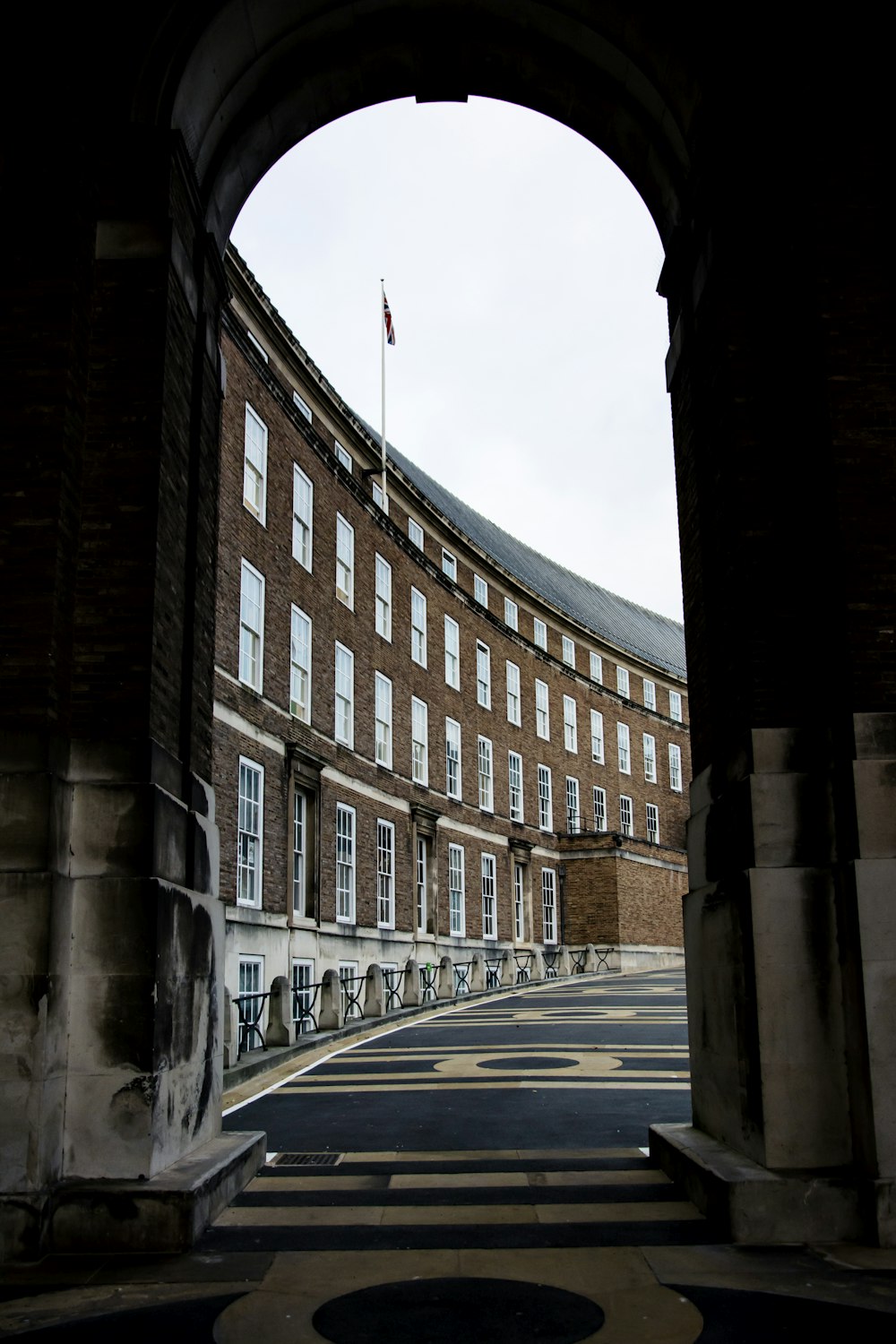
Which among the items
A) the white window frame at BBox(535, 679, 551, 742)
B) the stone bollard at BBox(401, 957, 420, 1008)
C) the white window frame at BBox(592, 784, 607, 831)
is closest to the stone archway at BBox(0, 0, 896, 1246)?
the stone bollard at BBox(401, 957, 420, 1008)

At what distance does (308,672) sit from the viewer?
81.5 feet

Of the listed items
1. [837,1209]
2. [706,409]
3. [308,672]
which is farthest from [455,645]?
[837,1209]

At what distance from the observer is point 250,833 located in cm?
2094

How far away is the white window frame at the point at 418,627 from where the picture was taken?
108 feet

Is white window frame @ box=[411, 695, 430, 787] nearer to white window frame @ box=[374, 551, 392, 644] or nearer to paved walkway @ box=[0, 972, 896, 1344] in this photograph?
white window frame @ box=[374, 551, 392, 644]

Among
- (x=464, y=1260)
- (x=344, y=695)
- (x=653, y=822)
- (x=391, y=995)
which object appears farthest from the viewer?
(x=653, y=822)

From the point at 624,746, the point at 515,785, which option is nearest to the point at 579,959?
the point at 515,785

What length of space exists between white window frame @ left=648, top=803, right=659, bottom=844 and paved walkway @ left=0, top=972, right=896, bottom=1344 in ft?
146

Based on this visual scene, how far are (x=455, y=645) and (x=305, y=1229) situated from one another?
31043mm

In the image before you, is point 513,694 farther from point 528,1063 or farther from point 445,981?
point 528,1063

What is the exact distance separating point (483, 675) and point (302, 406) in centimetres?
1513

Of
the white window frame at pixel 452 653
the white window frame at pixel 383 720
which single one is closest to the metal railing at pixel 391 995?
the white window frame at pixel 383 720

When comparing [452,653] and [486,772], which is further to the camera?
[486,772]

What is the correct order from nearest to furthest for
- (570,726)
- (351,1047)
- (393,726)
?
(351,1047) < (393,726) < (570,726)
